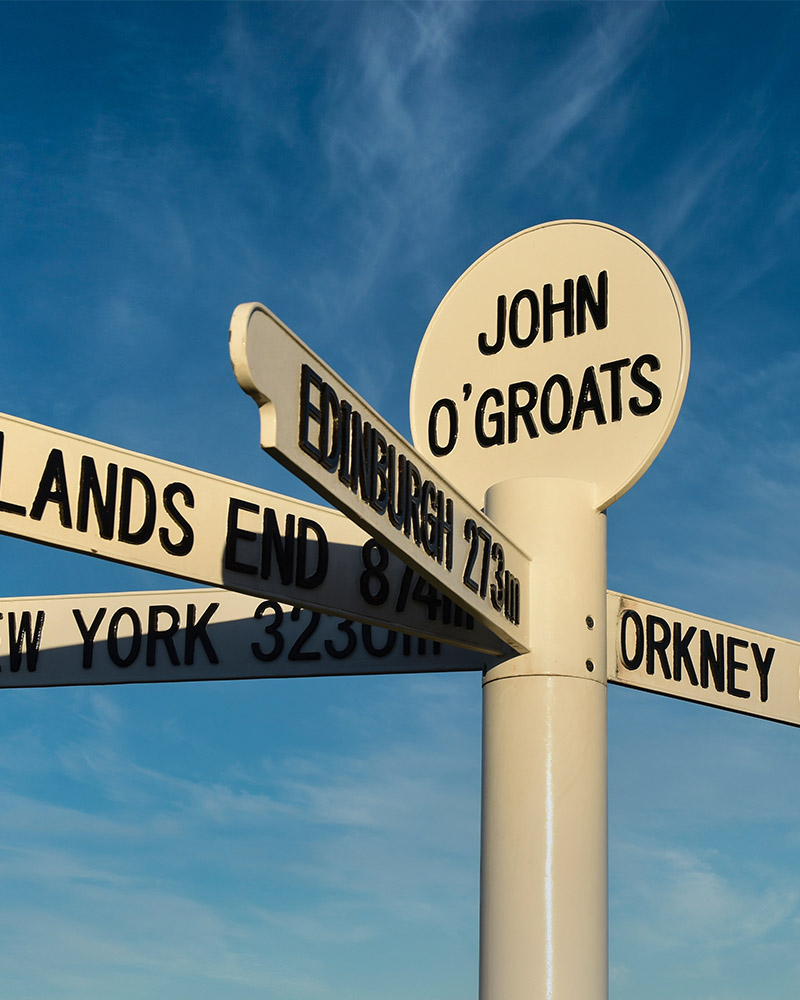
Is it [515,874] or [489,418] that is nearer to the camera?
[515,874]

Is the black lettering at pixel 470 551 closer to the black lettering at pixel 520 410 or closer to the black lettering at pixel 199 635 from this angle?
the black lettering at pixel 520 410

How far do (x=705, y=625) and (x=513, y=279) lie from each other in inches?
73.3

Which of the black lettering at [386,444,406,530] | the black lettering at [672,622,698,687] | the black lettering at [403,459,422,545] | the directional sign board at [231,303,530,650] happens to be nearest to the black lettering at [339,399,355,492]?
the directional sign board at [231,303,530,650]

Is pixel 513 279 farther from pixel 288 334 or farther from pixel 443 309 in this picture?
pixel 288 334

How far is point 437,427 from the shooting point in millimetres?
6469

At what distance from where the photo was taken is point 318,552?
5293 mm

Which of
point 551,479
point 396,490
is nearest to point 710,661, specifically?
point 551,479

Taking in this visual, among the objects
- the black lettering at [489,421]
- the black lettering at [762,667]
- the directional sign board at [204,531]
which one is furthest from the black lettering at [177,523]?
the black lettering at [762,667]

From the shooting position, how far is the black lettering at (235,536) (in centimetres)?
503

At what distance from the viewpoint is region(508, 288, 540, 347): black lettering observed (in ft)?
20.7

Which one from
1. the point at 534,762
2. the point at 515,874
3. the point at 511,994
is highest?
the point at 534,762

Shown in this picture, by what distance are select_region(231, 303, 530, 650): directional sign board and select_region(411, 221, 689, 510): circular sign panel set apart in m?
0.75

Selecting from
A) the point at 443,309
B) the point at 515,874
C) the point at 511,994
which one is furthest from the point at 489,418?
the point at 511,994

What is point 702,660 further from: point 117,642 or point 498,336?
point 117,642
